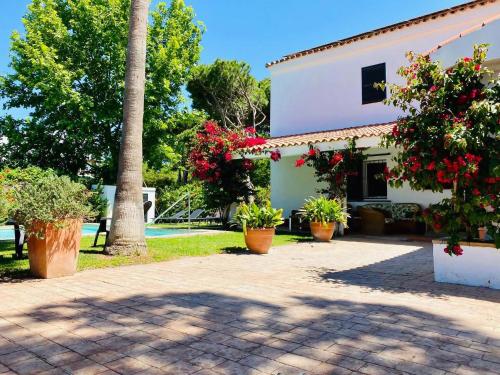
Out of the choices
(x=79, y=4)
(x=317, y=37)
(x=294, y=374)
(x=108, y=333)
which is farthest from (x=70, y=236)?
(x=317, y=37)

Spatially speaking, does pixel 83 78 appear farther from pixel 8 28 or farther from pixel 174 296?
pixel 174 296

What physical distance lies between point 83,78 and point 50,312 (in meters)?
19.0

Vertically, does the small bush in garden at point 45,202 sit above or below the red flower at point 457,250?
above

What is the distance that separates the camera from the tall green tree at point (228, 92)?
26797 mm

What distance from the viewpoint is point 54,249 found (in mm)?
5977

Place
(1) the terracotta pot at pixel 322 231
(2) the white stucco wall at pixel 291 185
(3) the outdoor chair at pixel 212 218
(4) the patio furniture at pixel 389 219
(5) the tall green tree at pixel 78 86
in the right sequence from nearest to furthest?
1. (1) the terracotta pot at pixel 322 231
2. (4) the patio furniture at pixel 389 219
3. (2) the white stucco wall at pixel 291 185
4. (3) the outdoor chair at pixel 212 218
5. (5) the tall green tree at pixel 78 86

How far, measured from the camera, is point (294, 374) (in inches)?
109

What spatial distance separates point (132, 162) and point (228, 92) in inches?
795

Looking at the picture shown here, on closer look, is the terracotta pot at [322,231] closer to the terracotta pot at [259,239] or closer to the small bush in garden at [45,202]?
the terracotta pot at [259,239]

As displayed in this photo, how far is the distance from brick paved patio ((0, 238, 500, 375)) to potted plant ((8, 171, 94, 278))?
1.12 feet

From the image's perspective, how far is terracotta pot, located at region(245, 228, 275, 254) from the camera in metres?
8.80

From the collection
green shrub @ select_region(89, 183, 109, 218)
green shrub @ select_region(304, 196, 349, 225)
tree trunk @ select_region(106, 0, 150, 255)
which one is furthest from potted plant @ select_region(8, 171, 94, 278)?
green shrub @ select_region(304, 196, 349, 225)

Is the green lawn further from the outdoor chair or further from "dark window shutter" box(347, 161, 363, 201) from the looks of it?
the outdoor chair

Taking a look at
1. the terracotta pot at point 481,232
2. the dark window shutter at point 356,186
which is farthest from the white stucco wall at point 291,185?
the terracotta pot at point 481,232
